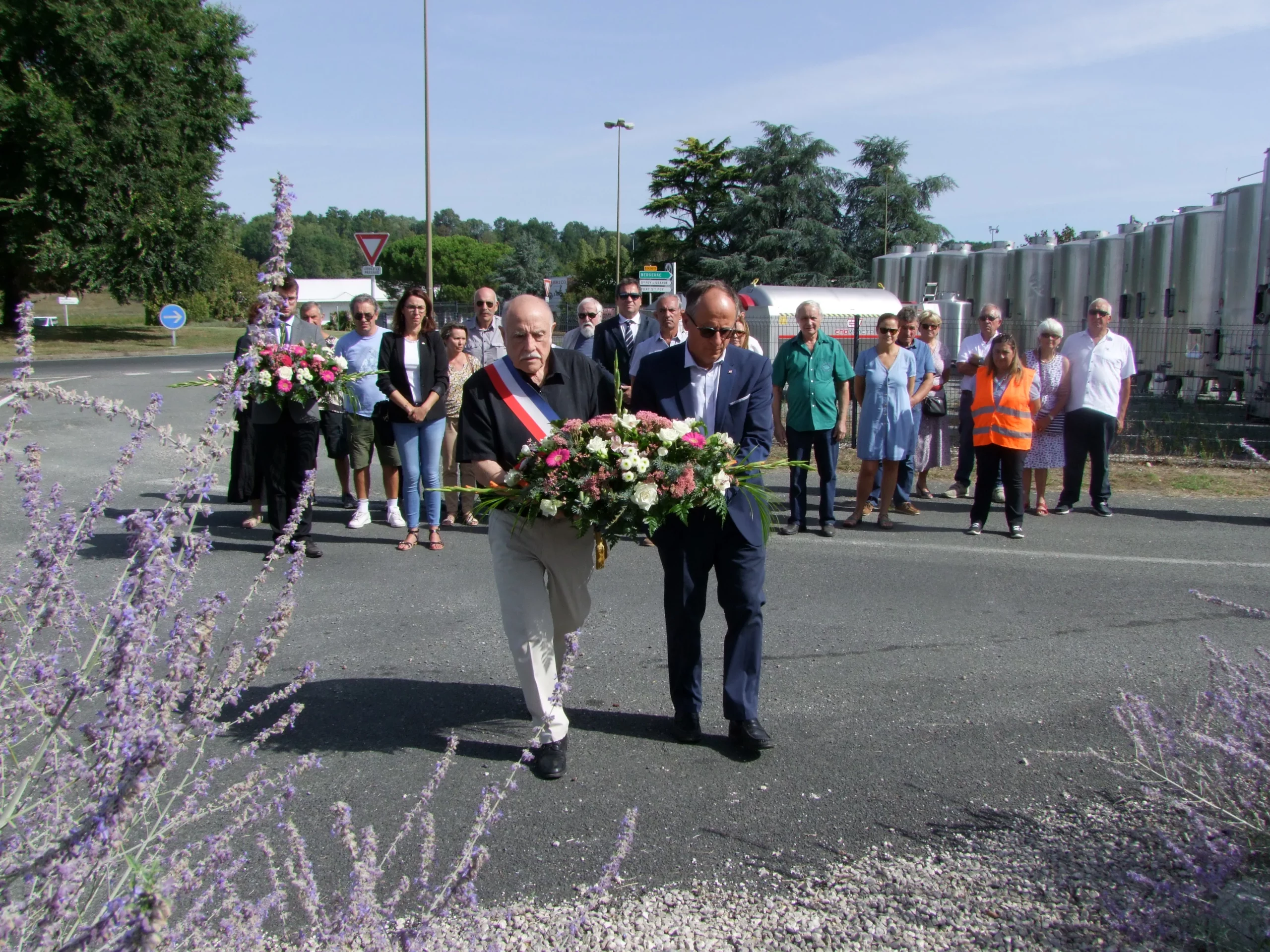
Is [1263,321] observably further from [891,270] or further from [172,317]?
[172,317]

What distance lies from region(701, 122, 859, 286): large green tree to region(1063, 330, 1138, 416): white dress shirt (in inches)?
1791

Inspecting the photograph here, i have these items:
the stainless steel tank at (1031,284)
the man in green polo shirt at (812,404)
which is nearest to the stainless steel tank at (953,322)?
the stainless steel tank at (1031,284)

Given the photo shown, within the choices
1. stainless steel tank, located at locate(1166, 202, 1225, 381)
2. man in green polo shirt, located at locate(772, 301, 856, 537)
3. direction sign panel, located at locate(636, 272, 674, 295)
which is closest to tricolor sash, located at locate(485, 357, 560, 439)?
man in green polo shirt, located at locate(772, 301, 856, 537)

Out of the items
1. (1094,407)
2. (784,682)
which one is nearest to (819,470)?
(1094,407)

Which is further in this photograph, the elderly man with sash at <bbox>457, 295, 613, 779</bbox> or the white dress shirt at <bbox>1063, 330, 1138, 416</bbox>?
the white dress shirt at <bbox>1063, 330, 1138, 416</bbox>

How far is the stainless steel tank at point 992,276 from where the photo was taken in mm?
25875

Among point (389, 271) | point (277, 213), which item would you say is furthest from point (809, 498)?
point (389, 271)

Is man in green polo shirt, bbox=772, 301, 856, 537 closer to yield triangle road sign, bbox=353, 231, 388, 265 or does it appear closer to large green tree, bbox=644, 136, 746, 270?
yield triangle road sign, bbox=353, 231, 388, 265

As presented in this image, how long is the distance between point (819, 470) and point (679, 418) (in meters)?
5.16

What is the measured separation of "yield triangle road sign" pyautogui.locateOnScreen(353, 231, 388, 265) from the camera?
23094 mm

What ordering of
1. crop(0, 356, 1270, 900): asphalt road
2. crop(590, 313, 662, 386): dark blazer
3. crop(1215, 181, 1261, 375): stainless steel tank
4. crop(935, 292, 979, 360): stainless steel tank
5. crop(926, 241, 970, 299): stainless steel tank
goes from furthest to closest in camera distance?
crop(926, 241, 970, 299): stainless steel tank → crop(935, 292, 979, 360): stainless steel tank → crop(1215, 181, 1261, 375): stainless steel tank → crop(590, 313, 662, 386): dark blazer → crop(0, 356, 1270, 900): asphalt road

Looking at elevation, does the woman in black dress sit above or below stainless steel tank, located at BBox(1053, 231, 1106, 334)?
below

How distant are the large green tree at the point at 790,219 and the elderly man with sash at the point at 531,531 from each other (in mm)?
52002

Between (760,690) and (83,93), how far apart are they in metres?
43.2
